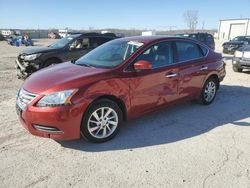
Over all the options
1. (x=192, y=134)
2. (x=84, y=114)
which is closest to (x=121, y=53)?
(x=84, y=114)

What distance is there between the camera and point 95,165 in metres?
3.38

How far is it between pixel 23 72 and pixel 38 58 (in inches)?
25.4

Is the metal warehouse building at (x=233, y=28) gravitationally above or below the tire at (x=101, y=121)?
above

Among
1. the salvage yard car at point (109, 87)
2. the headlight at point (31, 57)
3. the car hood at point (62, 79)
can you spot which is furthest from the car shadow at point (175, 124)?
the headlight at point (31, 57)

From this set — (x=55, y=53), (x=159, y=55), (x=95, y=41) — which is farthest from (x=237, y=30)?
(x=159, y=55)

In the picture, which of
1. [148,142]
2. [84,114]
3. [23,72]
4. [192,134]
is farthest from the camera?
[23,72]

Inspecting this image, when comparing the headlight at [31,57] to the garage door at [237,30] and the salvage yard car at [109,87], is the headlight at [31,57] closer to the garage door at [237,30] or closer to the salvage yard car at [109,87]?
the salvage yard car at [109,87]

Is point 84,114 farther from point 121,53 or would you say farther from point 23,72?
point 23,72

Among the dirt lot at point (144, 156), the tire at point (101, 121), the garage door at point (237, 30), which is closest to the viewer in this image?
the dirt lot at point (144, 156)

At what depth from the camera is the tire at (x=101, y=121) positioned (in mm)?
3772

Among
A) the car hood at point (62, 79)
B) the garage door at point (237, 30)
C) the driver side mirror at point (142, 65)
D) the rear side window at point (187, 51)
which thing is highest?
the garage door at point (237, 30)

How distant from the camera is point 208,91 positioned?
591 centimetres

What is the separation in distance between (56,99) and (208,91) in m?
3.75

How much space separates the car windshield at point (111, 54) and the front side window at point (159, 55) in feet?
0.66
